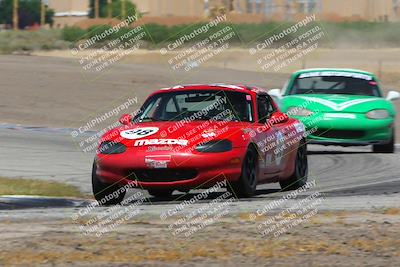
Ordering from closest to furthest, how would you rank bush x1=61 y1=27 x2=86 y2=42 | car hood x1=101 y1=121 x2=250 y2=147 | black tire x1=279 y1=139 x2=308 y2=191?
car hood x1=101 y1=121 x2=250 y2=147, black tire x1=279 y1=139 x2=308 y2=191, bush x1=61 y1=27 x2=86 y2=42

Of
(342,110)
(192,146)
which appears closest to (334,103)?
(342,110)

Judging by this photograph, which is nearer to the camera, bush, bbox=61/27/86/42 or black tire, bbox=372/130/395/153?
black tire, bbox=372/130/395/153

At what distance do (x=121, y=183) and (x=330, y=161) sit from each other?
6.28 m

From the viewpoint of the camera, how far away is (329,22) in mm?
77750

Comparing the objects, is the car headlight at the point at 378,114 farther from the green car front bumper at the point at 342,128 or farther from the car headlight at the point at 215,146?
the car headlight at the point at 215,146

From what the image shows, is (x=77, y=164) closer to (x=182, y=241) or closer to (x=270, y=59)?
(x=182, y=241)

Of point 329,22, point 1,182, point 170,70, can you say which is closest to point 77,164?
point 1,182

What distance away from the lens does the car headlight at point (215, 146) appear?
35.3ft

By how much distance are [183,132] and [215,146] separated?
0.37m

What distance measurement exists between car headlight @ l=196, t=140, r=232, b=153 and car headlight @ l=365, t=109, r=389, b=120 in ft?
22.0

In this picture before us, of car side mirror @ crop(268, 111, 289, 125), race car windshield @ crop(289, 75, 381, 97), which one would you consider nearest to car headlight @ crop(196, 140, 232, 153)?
car side mirror @ crop(268, 111, 289, 125)

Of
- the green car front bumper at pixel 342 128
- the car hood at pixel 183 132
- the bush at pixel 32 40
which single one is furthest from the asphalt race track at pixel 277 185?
the bush at pixel 32 40

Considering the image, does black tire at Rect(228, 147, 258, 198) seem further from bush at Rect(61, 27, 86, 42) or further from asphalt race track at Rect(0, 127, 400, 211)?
bush at Rect(61, 27, 86, 42)

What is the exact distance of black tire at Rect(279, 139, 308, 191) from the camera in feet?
42.5
